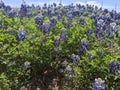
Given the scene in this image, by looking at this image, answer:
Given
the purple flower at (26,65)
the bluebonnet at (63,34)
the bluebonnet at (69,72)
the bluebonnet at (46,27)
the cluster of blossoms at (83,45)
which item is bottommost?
the bluebonnet at (69,72)

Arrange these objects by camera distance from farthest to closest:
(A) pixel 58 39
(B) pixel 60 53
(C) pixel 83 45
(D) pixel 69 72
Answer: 1. (B) pixel 60 53
2. (A) pixel 58 39
3. (C) pixel 83 45
4. (D) pixel 69 72

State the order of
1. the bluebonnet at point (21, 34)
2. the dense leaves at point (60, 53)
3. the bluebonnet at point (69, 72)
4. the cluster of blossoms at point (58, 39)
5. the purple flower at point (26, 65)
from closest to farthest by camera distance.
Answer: the dense leaves at point (60, 53) < the bluebonnet at point (69, 72) < the purple flower at point (26, 65) < the bluebonnet at point (21, 34) < the cluster of blossoms at point (58, 39)

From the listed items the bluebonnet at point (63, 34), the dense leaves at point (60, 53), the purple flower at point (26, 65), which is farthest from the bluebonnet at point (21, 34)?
the bluebonnet at point (63, 34)

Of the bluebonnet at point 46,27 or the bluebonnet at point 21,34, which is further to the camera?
the bluebonnet at point 46,27

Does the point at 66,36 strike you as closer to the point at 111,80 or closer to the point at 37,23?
the point at 37,23

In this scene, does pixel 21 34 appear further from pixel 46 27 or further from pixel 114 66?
pixel 114 66

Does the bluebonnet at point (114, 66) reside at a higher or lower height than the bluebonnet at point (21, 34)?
lower

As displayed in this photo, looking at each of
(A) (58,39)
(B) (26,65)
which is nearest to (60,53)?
(A) (58,39)

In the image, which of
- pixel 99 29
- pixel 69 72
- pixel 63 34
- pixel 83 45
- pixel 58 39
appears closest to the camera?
pixel 69 72

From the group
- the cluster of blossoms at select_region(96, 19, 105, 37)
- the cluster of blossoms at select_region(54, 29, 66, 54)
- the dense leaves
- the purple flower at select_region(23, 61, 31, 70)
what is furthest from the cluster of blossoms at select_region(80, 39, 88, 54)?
the purple flower at select_region(23, 61, 31, 70)

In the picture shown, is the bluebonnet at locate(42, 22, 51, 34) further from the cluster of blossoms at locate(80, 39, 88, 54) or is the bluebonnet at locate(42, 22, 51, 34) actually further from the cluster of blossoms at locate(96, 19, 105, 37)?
the cluster of blossoms at locate(96, 19, 105, 37)

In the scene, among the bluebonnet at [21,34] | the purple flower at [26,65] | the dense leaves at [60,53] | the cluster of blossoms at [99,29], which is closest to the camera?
the dense leaves at [60,53]

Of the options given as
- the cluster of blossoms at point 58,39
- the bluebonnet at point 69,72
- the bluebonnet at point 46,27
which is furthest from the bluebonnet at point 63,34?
the bluebonnet at point 69,72

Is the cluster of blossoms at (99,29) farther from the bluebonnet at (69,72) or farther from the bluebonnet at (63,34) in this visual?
the bluebonnet at (69,72)
